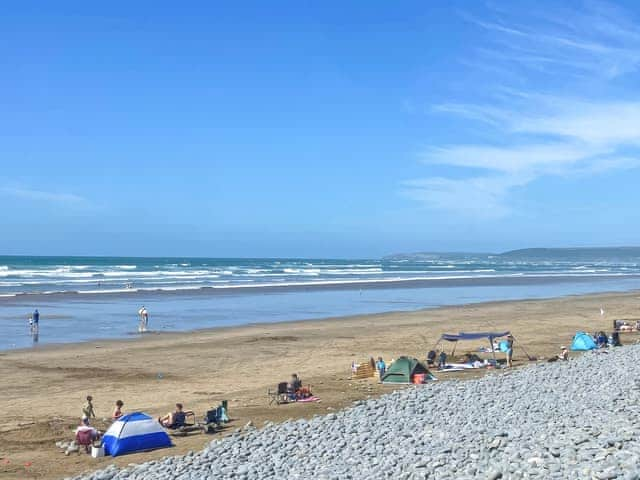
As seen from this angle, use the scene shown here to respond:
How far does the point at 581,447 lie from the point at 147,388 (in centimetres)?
1205

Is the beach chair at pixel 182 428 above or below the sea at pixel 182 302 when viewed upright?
below

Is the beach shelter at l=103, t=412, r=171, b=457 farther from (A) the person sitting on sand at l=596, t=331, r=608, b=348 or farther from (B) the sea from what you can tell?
(A) the person sitting on sand at l=596, t=331, r=608, b=348

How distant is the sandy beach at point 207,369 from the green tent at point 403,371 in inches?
20.9

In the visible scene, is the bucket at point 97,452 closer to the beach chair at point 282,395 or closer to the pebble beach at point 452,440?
the pebble beach at point 452,440

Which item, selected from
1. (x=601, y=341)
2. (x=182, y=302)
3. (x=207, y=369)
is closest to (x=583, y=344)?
(x=601, y=341)

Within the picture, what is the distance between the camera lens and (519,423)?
12.2m

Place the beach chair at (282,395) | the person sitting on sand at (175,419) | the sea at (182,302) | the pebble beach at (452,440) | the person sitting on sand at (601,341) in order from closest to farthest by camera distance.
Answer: the pebble beach at (452,440)
the person sitting on sand at (175,419)
the beach chair at (282,395)
the person sitting on sand at (601,341)
the sea at (182,302)

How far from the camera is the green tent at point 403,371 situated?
18.8 metres

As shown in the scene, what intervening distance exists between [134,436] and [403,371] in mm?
8205

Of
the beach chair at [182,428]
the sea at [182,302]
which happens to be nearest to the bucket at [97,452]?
the beach chair at [182,428]

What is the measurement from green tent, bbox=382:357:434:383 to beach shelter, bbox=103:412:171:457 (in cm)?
743

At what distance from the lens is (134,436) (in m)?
12.7

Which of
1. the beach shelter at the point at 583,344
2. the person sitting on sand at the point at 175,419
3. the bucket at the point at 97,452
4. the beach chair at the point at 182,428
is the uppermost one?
the beach shelter at the point at 583,344

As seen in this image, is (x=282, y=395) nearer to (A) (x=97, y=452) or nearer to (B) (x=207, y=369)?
(A) (x=97, y=452)
